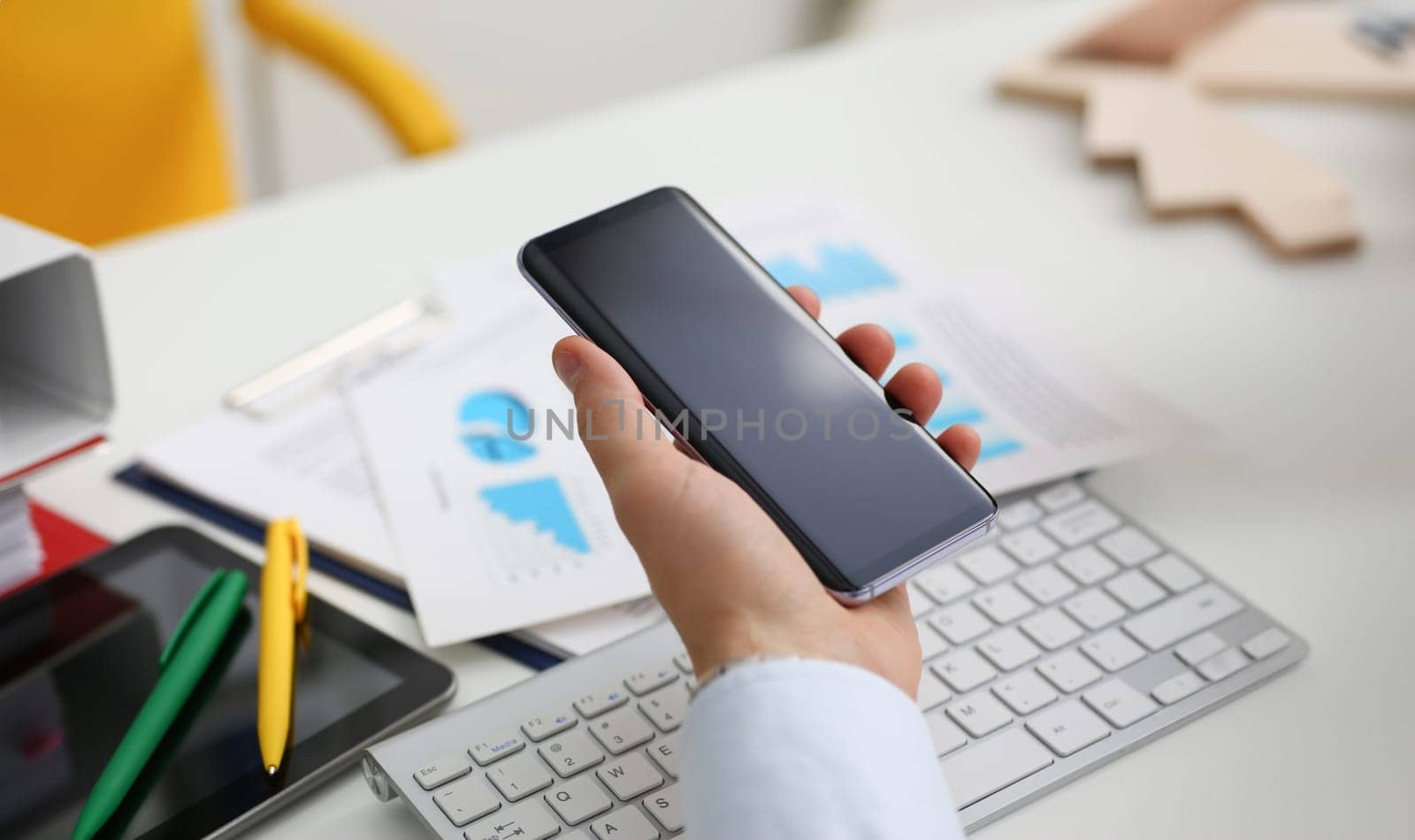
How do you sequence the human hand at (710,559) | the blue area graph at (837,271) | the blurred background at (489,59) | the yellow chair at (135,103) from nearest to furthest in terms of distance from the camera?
the human hand at (710,559), the blue area graph at (837,271), the yellow chair at (135,103), the blurred background at (489,59)

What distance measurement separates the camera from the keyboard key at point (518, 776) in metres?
0.45

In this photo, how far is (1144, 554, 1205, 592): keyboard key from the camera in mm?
562

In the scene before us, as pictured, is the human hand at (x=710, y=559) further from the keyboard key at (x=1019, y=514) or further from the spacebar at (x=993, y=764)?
the keyboard key at (x=1019, y=514)

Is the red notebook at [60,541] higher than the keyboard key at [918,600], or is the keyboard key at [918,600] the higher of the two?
the red notebook at [60,541]

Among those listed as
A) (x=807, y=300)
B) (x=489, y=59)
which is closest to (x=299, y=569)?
(x=807, y=300)

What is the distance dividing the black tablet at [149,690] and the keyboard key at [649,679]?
7 cm

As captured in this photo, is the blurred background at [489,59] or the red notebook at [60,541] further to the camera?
the blurred background at [489,59]

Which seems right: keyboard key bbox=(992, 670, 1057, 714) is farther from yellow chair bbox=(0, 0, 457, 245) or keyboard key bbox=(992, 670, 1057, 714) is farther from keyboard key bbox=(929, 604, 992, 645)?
yellow chair bbox=(0, 0, 457, 245)

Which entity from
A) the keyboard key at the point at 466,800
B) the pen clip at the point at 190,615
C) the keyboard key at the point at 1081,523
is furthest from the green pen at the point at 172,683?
the keyboard key at the point at 1081,523

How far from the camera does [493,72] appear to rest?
1804 millimetres

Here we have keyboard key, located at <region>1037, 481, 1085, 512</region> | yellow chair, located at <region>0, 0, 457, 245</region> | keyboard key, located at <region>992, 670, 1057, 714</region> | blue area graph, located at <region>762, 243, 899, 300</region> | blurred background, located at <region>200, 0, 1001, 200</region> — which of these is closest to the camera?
keyboard key, located at <region>992, 670, 1057, 714</region>

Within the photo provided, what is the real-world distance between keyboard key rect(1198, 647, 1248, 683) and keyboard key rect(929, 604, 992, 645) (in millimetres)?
89

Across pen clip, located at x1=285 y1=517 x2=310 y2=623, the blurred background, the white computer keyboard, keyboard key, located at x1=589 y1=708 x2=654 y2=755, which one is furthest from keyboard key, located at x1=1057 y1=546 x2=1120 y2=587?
the blurred background

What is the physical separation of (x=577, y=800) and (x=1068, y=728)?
7.6 inches
